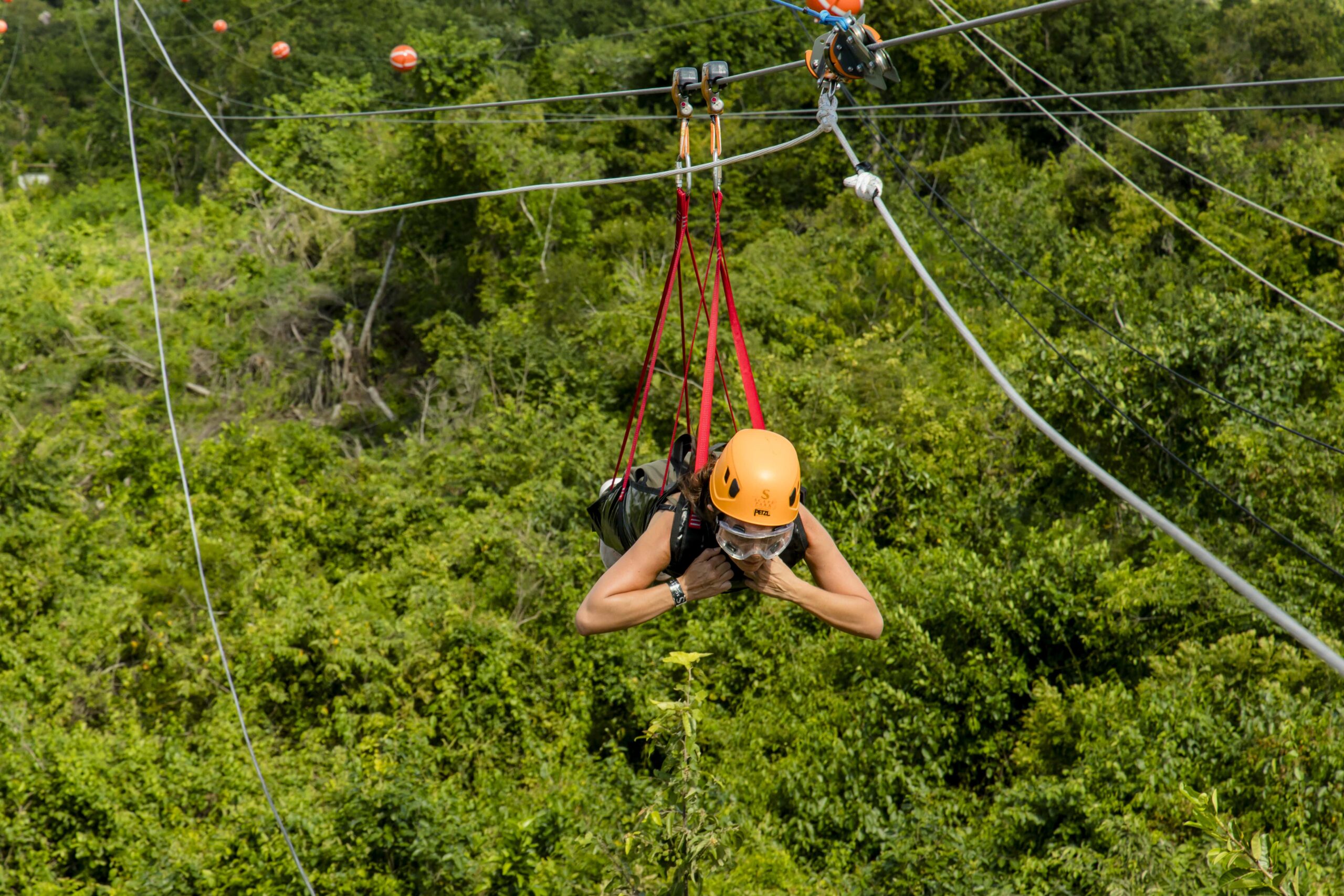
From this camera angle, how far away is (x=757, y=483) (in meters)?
3.13

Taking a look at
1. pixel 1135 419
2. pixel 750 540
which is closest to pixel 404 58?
pixel 1135 419

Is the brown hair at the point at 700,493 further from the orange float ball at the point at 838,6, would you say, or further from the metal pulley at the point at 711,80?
the orange float ball at the point at 838,6

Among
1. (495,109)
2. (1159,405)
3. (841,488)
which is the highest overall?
(495,109)

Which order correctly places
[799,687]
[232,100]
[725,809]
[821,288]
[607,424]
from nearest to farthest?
[725,809], [799,687], [607,424], [821,288], [232,100]

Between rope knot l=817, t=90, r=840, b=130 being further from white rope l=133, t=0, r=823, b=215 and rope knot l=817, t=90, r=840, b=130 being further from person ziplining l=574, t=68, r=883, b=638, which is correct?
person ziplining l=574, t=68, r=883, b=638

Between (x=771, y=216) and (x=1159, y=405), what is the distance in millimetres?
9436

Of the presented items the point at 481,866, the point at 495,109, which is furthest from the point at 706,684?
the point at 495,109

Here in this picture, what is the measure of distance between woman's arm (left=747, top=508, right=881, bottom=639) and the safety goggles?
12 cm

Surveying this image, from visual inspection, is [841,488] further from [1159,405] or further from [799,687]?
[1159,405]

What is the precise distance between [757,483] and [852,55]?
73.5 inches

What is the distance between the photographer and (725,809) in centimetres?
628

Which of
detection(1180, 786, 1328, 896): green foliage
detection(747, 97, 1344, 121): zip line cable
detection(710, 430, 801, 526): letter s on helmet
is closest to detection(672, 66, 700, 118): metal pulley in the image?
detection(747, 97, 1344, 121): zip line cable

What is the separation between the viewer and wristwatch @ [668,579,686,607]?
3.28m

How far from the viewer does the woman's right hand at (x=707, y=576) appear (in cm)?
334
